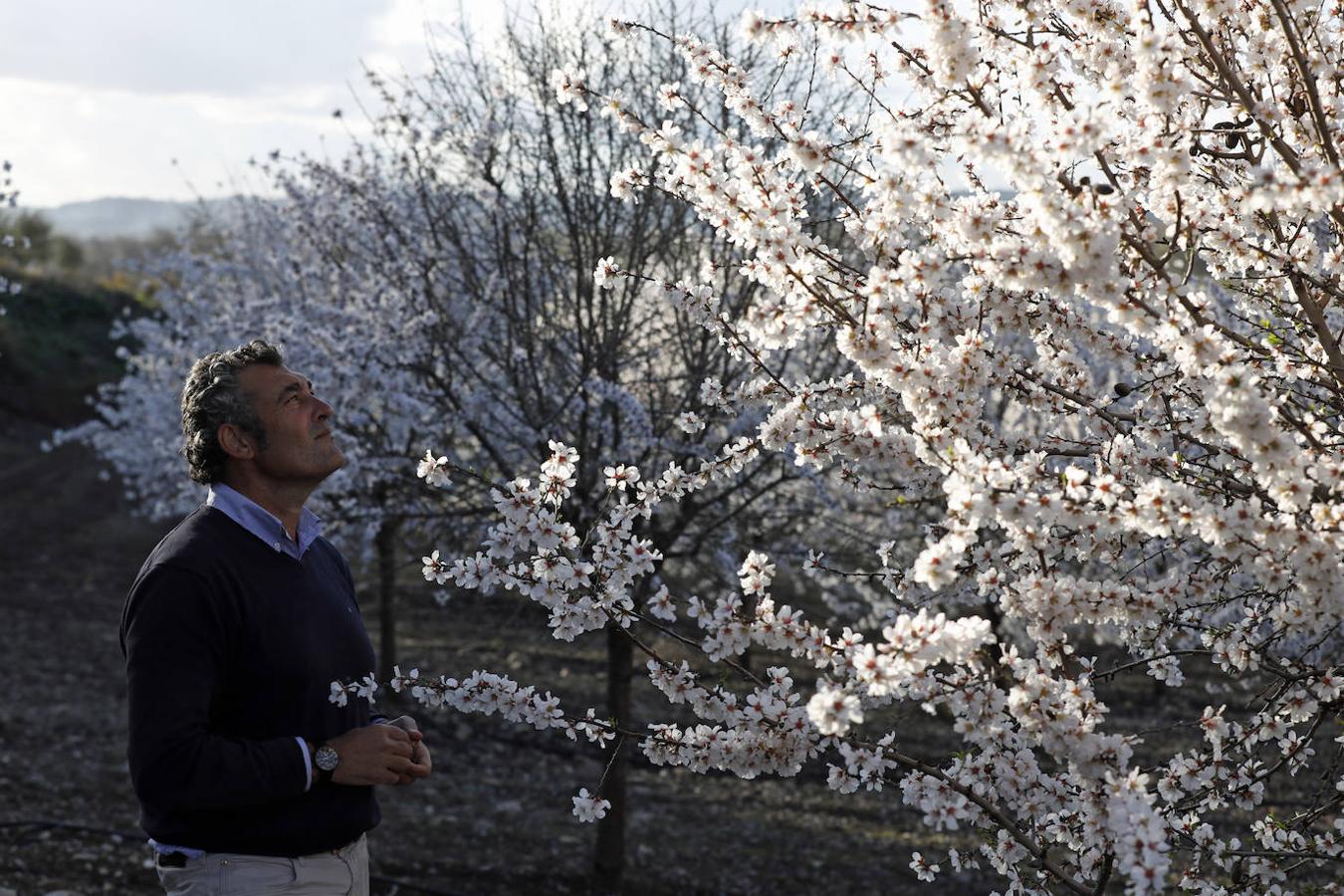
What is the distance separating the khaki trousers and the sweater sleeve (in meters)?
0.17

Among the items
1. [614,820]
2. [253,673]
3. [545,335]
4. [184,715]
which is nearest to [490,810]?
[614,820]

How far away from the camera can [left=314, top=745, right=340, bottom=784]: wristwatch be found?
2.86m

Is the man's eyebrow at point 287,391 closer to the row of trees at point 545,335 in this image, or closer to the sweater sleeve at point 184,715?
the sweater sleeve at point 184,715

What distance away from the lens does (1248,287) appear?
12.2 ft

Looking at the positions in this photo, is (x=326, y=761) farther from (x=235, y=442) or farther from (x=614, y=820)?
(x=614, y=820)

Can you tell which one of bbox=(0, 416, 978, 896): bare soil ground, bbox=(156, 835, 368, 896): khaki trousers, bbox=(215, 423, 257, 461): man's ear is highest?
bbox=(215, 423, 257, 461): man's ear

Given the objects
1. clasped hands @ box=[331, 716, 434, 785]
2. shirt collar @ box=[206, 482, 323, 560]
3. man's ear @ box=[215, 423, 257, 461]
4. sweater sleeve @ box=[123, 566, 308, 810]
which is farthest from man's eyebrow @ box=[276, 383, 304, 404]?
clasped hands @ box=[331, 716, 434, 785]

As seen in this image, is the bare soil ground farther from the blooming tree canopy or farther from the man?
the blooming tree canopy

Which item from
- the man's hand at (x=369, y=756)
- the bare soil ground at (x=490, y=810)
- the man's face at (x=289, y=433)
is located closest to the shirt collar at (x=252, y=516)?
the man's face at (x=289, y=433)

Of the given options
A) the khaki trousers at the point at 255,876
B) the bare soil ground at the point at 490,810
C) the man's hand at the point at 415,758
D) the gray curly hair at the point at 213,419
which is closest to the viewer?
the khaki trousers at the point at 255,876

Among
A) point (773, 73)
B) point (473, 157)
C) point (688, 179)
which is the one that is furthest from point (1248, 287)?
point (473, 157)

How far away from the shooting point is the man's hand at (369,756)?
2893mm

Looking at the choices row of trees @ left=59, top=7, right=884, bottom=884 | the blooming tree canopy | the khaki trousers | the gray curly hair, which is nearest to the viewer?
the blooming tree canopy

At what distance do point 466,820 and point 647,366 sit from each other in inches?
152
